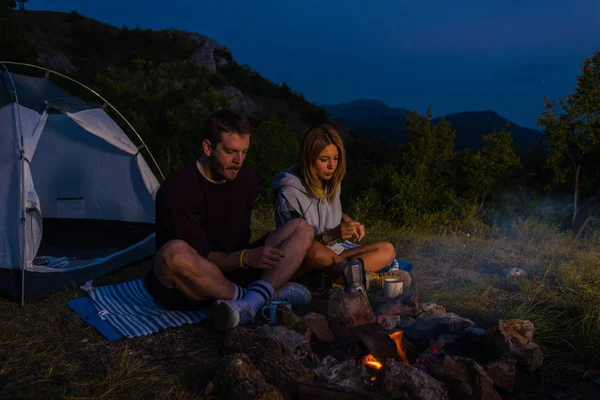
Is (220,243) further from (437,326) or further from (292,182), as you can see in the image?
(437,326)

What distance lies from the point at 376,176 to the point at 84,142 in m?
3.46

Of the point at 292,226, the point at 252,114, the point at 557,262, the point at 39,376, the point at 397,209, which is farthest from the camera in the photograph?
the point at 252,114

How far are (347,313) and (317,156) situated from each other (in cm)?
119

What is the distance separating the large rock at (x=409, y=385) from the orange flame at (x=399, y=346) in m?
0.32

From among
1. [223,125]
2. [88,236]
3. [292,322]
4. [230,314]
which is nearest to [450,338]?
[292,322]

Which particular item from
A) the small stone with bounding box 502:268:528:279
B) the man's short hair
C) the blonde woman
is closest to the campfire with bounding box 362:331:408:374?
the blonde woman

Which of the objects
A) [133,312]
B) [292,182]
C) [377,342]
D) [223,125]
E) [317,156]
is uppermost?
[223,125]

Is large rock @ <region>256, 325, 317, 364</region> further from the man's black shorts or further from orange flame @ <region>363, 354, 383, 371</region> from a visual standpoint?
the man's black shorts

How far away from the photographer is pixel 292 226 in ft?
11.7

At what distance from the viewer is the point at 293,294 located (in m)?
3.58

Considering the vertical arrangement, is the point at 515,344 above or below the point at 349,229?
below

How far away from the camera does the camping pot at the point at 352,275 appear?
10.3 ft

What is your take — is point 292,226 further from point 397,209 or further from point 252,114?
point 252,114

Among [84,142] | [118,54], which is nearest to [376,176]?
[84,142]
